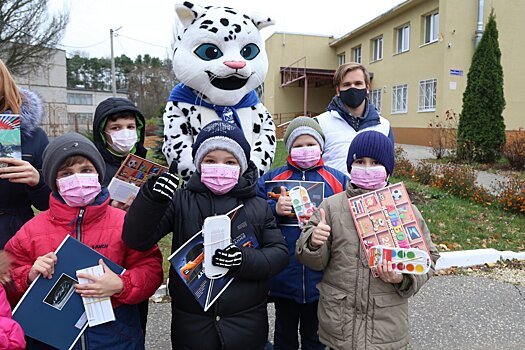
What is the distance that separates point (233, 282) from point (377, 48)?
24413 mm

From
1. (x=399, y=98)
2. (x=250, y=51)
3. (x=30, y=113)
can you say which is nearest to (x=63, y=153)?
(x=30, y=113)

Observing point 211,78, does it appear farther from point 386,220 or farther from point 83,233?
point 386,220

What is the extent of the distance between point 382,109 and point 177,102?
71.2 feet

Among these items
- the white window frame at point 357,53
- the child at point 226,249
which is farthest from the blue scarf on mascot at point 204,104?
the white window frame at point 357,53

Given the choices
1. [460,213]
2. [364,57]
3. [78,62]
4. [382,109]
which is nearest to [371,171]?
[460,213]

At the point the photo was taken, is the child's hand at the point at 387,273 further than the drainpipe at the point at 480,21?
No

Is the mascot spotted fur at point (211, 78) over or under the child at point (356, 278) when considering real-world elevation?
over

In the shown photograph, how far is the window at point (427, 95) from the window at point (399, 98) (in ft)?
4.31

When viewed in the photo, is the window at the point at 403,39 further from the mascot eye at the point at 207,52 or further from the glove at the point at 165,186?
the glove at the point at 165,186

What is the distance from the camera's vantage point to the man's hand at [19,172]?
227cm

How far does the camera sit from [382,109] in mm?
23453

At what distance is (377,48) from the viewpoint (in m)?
24.4

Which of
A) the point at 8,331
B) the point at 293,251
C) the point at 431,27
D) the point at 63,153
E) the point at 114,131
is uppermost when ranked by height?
the point at 431,27

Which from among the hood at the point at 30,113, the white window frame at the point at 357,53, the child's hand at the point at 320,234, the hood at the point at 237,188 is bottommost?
the child's hand at the point at 320,234
